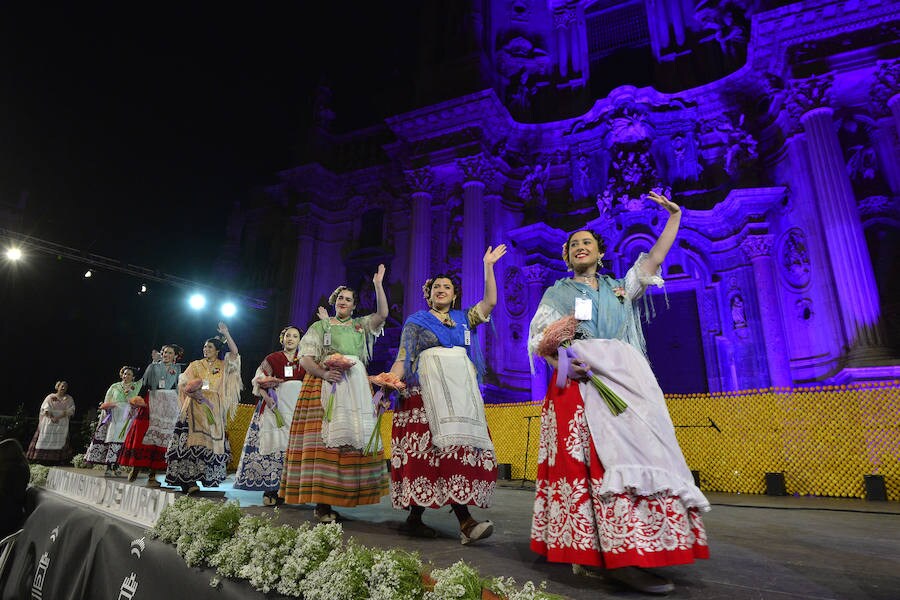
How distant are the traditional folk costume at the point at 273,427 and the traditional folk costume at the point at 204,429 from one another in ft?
1.55

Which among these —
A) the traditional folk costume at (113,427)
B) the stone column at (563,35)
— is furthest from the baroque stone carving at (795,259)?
the traditional folk costume at (113,427)

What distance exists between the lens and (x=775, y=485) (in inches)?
306

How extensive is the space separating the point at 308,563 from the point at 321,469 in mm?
1955

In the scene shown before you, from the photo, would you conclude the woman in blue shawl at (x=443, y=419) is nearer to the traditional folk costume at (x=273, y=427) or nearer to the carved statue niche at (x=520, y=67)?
the traditional folk costume at (x=273, y=427)

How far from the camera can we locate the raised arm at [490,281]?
348 cm

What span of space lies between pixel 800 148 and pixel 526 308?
26.0 ft

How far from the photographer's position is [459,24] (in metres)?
17.2

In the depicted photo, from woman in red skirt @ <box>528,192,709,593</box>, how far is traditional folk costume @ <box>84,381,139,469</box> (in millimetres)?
9474

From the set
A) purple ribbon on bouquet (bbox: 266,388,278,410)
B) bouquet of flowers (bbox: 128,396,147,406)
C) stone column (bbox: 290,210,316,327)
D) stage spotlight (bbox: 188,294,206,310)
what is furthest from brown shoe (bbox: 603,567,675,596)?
Answer: stage spotlight (bbox: 188,294,206,310)

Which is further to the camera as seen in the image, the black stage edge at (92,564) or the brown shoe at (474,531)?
the brown shoe at (474,531)

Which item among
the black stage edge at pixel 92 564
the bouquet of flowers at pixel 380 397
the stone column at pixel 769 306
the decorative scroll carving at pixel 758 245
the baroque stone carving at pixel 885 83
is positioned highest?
the baroque stone carving at pixel 885 83

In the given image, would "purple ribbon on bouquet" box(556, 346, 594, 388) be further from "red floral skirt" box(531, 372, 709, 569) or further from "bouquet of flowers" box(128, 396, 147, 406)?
"bouquet of flowers" box(128, 396, 147, 406)

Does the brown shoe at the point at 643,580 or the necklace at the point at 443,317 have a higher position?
the necklace at the point at 443,317

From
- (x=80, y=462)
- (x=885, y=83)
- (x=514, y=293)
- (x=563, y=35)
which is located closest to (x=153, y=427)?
(x=80, y=462)
